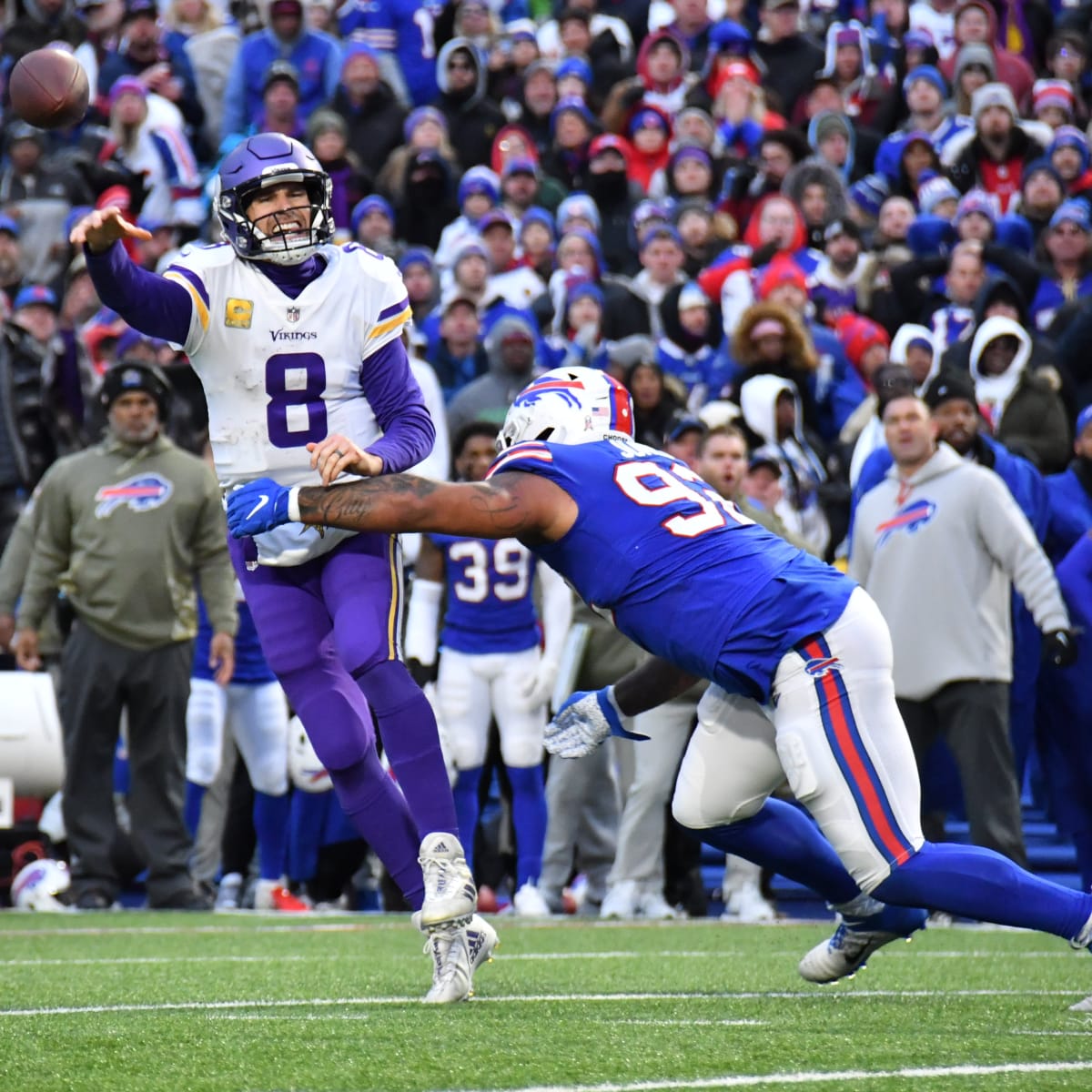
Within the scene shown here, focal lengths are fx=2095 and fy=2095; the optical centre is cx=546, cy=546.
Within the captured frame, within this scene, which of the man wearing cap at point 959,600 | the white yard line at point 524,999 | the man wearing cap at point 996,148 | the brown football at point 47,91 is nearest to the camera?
the white yard line at point 524,999

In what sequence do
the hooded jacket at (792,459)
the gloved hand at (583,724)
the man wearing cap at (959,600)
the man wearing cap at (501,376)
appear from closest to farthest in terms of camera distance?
the gloved hand at (583,724)
the man wearing cap at (959,600)
the hooded jacket at (792,459)
the man wearing cap at (501,376)

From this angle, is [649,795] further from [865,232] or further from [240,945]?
[865,232]

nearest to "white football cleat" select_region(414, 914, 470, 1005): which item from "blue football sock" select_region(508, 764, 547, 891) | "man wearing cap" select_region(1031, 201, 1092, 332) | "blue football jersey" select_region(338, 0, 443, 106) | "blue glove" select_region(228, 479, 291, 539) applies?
"blue glove" select_region(228, 479, 291, 539)

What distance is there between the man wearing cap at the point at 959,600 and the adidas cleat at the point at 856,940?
2986 millimetres

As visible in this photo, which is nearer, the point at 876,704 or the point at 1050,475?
the point at 876,704

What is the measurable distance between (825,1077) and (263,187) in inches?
102

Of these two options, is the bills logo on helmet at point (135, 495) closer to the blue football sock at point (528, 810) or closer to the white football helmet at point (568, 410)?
the blue football sock at point (528, 810)

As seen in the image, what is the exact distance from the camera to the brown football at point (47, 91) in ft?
17.4

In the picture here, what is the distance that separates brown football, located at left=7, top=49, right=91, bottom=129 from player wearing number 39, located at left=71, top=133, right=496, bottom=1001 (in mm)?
574

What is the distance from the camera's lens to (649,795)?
8.20 m

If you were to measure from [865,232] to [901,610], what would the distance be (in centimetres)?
517

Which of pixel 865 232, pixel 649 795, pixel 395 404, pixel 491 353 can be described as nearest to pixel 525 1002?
pixel 395 404

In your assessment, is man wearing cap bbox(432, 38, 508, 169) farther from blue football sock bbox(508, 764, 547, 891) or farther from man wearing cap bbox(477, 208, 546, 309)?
blue football sock bbox(508, 764, 547, 891)

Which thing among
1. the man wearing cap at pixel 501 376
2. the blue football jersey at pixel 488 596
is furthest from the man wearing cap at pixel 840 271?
the blue football jersey at pixel 488 596
